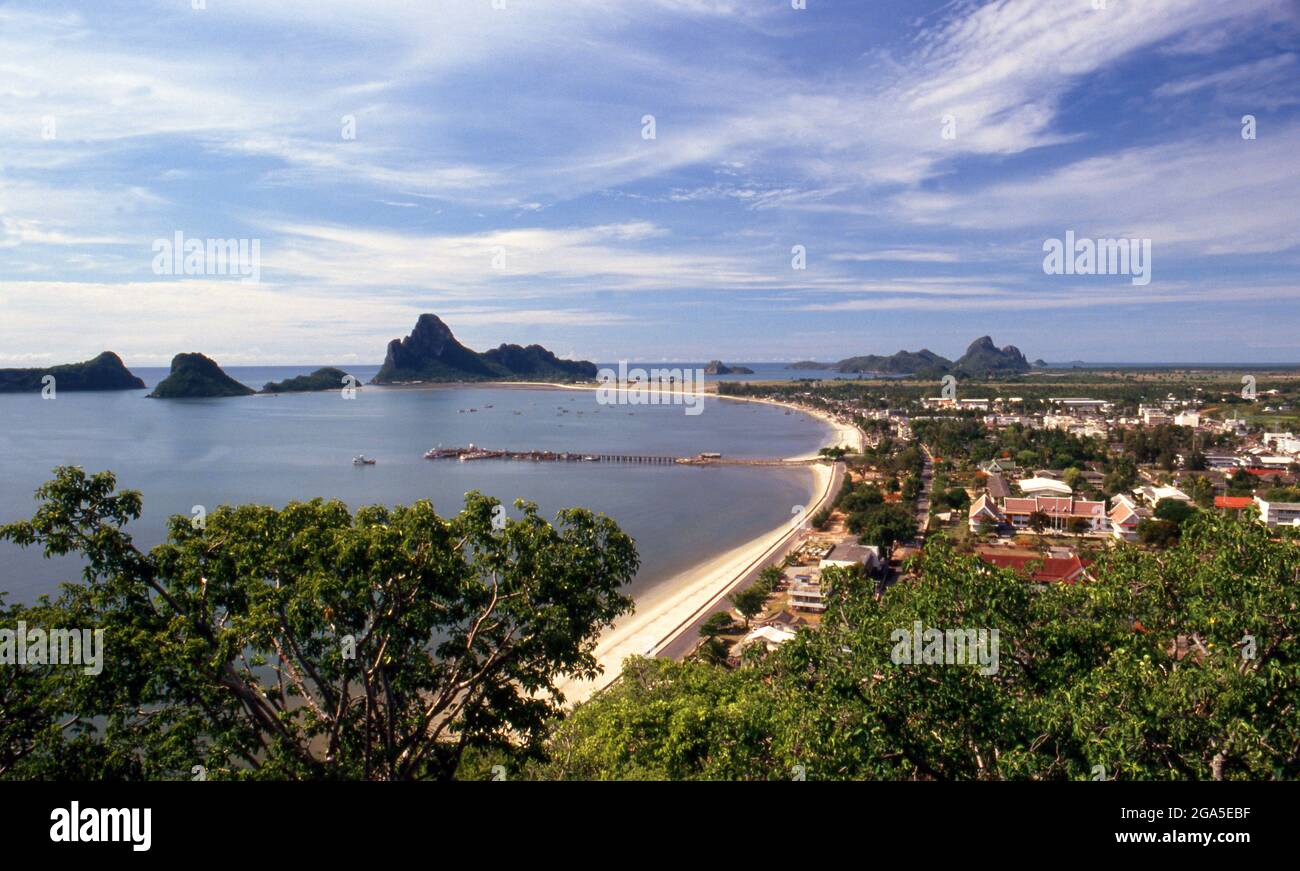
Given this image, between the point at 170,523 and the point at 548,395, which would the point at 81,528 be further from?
the point at 548,395

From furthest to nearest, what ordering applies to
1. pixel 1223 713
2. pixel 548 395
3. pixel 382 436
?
pixel 548 395 → pixel 382 436 → pixel 1223 713

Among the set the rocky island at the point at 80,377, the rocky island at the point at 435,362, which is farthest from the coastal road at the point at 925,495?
the rocky island at the point at 435,362

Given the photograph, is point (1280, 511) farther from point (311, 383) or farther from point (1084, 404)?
point (311, 383)

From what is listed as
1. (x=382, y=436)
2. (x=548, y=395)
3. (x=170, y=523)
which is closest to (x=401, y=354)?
(x=548, y=395)

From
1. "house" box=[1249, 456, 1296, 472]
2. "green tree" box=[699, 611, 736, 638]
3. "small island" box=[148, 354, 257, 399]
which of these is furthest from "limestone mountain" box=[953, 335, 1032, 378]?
"green tree" box=[699, 611, 736, 638]

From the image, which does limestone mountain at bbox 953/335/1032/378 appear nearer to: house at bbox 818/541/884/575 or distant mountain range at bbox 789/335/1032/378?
distant mountain range at bbox 789/335/1032/378

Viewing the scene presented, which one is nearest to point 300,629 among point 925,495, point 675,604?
point 675,604

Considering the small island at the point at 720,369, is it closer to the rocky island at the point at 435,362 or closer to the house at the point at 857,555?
the rocky island at the point at 435,362
